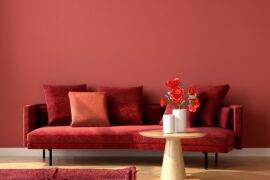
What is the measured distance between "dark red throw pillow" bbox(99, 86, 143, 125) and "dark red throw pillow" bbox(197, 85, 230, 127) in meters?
0.80

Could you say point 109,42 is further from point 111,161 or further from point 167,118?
point 167,118

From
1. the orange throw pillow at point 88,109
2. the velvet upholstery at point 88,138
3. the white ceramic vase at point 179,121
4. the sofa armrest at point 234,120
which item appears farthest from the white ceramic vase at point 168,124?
the orange throw pillow at point 88,109

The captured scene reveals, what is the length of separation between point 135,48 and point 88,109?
1.09m

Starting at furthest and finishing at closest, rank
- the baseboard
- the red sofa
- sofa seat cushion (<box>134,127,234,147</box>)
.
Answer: the baseboard → the red sofa → sofa seat cushion (<box>134,127,234,147</box>)

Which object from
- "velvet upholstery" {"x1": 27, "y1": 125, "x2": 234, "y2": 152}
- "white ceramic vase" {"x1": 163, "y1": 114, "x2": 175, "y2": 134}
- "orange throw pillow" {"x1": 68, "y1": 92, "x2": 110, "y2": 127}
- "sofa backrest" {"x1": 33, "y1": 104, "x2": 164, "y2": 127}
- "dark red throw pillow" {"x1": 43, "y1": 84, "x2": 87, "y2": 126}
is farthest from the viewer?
"sofa backrest" {"x1": 33, "y1": 104, "x2": 164, "y2": 127}

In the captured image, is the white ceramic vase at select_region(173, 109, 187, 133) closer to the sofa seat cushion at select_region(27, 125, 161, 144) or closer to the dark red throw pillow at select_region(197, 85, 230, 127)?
the sofa seat cushion at select_region(27, 125, 161, 144)

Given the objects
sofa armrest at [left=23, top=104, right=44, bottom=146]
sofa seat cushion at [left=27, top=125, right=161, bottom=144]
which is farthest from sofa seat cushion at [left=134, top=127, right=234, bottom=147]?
sofa armrest at [left=23, top=104, right=44, bottom=146]

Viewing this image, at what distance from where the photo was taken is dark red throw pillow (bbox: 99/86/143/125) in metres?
6.30

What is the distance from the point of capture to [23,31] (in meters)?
6.67

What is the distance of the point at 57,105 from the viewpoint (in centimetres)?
626

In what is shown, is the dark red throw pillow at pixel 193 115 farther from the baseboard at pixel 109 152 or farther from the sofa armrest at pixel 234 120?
the baseboard at pixel 109 152

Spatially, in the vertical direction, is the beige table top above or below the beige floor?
above

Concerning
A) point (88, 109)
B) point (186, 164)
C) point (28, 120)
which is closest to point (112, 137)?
point (88, 109)

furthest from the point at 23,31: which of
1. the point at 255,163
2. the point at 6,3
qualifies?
the point at 255,163
